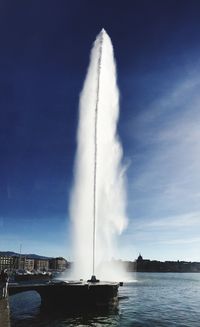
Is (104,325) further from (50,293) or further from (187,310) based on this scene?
(187,310)

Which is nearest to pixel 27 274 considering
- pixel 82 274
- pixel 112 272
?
pixel 82 274

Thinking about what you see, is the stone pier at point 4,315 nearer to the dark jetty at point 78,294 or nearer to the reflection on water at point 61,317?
the reflection on water at point 61,317

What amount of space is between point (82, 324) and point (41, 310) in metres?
12.0

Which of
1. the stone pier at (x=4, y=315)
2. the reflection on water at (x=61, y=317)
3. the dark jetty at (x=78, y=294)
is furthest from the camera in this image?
the dark jetty at (x=78, y=294)

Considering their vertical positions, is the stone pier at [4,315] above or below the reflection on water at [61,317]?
above

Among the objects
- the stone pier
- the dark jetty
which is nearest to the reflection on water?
the dark jetty

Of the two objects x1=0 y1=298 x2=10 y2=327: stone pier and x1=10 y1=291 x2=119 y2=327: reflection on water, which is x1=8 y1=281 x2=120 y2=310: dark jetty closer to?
x1=10 y1=291 x2=119 y2=327: reflection on water

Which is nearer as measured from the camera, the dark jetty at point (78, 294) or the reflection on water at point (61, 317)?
the reflection on water at point (61, 317)

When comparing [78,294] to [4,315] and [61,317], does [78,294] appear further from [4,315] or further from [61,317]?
[4,315]

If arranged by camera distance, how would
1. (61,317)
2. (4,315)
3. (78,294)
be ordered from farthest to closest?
(78,294), (61,317), (4,315)

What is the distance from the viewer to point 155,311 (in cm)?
4881

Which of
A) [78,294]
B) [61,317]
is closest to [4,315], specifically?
[61,317]

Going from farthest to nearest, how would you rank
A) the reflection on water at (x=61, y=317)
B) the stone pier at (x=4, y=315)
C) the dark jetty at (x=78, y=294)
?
the dark jetty at (x=78, y=294) < the reflection on water at (x=61, y=317) < the stone pier at (x=4, y=315)

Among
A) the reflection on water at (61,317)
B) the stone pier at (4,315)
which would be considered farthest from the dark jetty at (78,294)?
the stone pier at (4,315)
